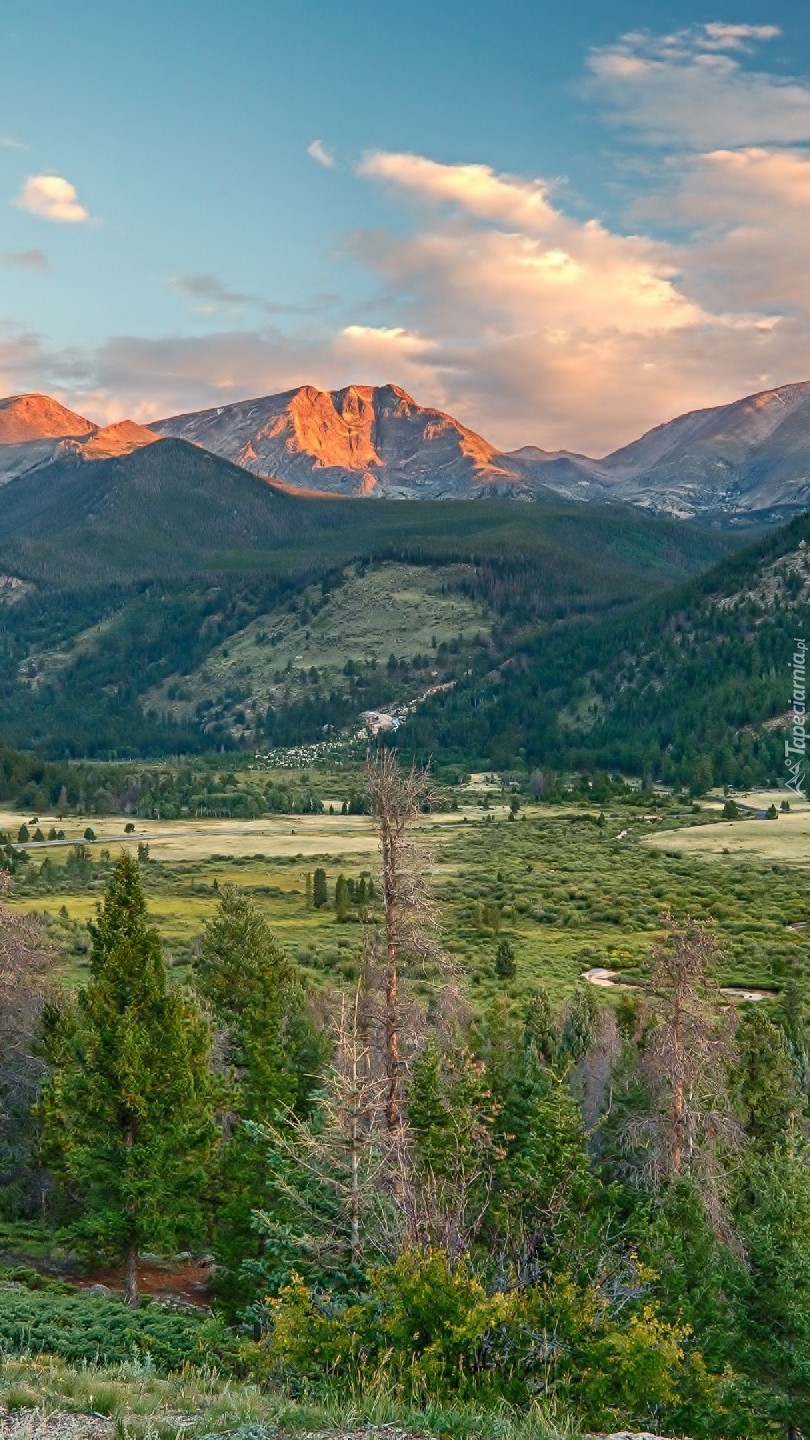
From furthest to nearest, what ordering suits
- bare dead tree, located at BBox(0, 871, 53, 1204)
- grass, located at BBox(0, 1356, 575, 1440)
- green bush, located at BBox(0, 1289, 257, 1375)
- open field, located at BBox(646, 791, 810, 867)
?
open field, located at BBox(646, 791, 810, 867) → bare dead tree, located at BBox(0, 871, 53, 1204) → green bush, located at BBox(0, 1289, 257, 1375) → grass, located at BBox(0, 1356, 575, 1440)

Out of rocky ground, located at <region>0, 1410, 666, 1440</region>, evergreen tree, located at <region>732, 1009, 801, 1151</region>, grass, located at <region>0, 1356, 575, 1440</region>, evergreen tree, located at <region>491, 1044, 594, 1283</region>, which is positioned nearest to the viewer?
rocky ground, located at <region>0, 1410, 666, 1440</region>

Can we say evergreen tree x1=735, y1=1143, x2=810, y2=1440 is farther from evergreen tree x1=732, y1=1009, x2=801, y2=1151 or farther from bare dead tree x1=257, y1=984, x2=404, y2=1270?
bare dead tree x1=257, y1=984, x2=404, y2=1270

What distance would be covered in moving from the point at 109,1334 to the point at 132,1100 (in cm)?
671

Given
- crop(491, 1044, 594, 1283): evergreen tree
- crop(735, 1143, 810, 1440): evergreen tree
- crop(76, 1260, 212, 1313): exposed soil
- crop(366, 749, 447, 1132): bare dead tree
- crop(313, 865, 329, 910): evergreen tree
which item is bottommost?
crop(76, 1260, 212, 1313): exposed soil

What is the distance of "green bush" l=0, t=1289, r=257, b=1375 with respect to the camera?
1894cm

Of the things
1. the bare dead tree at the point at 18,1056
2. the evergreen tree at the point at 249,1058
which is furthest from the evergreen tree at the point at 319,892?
the bare dead tree at the point at 18,1056

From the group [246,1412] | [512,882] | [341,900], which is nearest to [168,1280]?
[246,1412]

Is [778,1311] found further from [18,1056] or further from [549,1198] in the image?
[18,1056]

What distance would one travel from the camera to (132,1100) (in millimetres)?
27234

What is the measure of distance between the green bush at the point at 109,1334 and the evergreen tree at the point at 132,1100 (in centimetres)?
290

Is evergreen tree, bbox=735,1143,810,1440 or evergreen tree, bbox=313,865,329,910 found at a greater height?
evergreen tree, bbox=735,1143,810,1440

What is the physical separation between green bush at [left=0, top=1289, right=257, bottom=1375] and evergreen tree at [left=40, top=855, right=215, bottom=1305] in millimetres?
2897

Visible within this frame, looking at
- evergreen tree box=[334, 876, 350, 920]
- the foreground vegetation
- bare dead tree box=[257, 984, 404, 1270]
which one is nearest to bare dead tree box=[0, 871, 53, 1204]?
the foreground vegetation

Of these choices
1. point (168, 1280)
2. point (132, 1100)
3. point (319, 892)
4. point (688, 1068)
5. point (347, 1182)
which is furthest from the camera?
point (319, 892)
